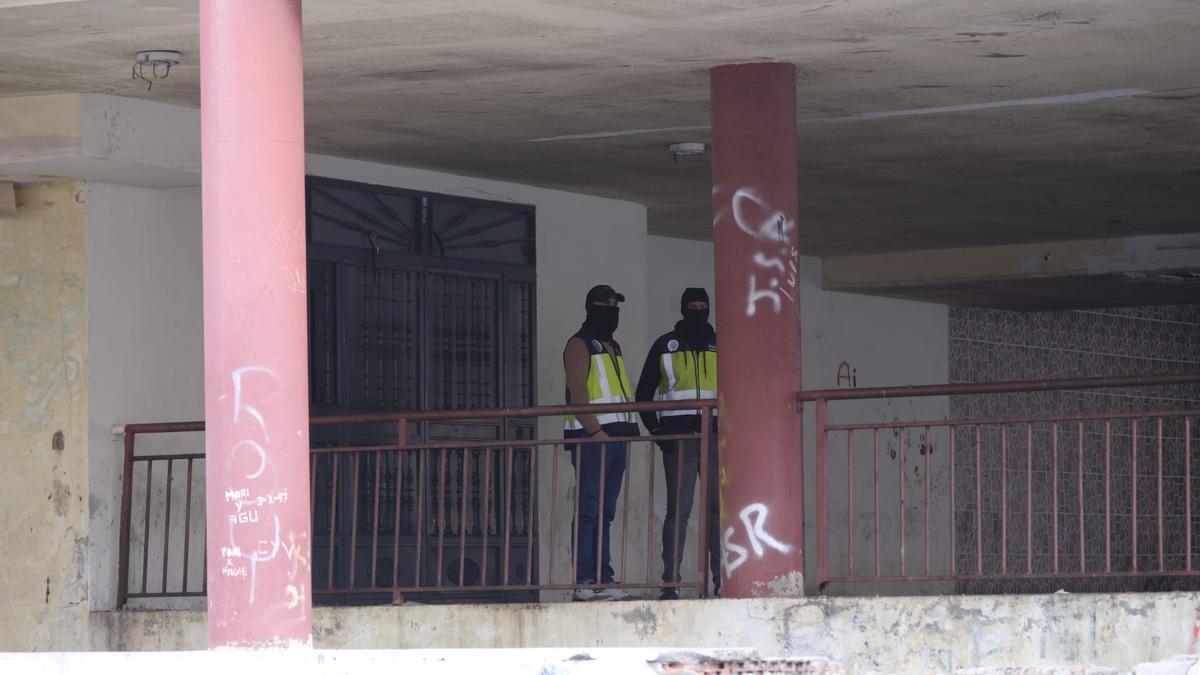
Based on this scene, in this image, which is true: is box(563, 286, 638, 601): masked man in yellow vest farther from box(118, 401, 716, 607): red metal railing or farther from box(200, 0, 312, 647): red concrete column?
box(200, 0, 312, 647): red concrete column

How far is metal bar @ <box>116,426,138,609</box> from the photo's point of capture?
11266 millimetres

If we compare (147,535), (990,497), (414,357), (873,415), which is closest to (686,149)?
(414,357)

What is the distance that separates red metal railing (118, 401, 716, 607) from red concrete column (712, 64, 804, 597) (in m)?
0.35

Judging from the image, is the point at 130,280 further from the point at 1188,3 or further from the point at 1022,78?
the point at 1188,3

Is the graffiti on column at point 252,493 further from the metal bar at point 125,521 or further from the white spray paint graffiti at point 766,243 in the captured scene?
the metal bar at point 125,521

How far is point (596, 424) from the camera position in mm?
11250

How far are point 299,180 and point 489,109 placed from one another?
13.2 ft

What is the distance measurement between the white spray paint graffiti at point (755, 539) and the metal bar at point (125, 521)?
12.0ft

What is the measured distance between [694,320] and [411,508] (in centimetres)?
244

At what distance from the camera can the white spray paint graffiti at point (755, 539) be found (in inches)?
380

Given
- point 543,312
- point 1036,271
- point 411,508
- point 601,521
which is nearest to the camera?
point 601,521

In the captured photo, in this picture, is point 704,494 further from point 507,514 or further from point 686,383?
point 507,514

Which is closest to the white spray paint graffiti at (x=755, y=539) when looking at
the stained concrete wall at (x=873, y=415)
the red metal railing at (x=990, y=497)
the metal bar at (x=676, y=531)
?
the metal bar at (x=676, y=531)

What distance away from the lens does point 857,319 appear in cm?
1864
